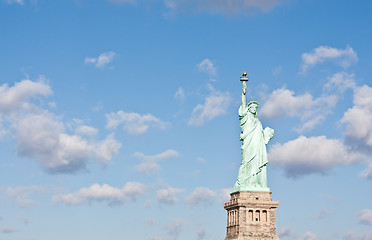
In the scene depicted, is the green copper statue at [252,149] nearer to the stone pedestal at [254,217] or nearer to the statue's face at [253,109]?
the statue's face at [253,109]

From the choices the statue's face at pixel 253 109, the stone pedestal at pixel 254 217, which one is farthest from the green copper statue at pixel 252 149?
the stone pedestal at pixel 254 217

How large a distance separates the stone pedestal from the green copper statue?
3.27 ft

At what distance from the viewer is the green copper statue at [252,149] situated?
3295 inches

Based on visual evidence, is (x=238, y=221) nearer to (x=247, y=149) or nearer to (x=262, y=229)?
(x=262, y=229)

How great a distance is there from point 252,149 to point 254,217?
24.8 ft

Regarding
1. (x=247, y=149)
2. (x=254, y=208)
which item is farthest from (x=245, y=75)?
(x=254, y=208)

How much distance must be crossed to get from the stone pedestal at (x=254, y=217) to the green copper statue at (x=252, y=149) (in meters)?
1.00

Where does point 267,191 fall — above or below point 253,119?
below

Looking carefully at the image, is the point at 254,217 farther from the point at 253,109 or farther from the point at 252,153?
the point at 253,109

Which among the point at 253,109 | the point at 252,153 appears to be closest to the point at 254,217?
the point at 252,153

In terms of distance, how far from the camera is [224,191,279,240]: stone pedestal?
8144 cm

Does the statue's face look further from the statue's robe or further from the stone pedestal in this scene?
the stone pedestal

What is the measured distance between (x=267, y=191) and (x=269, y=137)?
6.50 m

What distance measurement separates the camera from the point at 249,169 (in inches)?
3314
